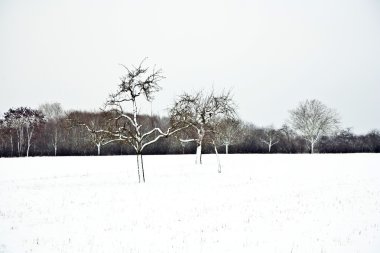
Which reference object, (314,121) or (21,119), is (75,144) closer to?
(21,119)

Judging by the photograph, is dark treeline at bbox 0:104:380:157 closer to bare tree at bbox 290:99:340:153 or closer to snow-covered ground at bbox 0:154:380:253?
bare tree at bbox 290:99:340:153

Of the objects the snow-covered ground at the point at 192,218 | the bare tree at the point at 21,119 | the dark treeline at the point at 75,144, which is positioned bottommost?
the snow-covered ground at the point at 192,218

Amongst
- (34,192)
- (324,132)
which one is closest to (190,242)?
(34,192)

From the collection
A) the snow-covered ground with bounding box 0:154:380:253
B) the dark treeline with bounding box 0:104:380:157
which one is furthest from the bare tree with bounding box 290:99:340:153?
the snow-covered ground with bounding box 0:154:380:253

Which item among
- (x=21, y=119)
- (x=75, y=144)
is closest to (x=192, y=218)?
(x=21, y=119)

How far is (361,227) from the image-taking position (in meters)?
12.5

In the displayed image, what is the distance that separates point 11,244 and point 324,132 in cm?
8021

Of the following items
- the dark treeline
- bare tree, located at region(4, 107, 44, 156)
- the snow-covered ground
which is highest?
bare tree, located at region(4, 107, 44, 156)

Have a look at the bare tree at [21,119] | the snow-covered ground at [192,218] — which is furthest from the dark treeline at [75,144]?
the snow-covered ground at [192,218]

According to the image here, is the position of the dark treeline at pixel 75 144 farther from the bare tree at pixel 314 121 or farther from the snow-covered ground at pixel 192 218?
the snow-covered ground at pixel 192 218

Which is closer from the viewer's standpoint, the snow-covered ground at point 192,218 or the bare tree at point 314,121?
the snow-covered ground at point 192,218

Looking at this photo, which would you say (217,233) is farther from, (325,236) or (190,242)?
(325,236)

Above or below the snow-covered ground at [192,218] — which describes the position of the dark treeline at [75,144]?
above

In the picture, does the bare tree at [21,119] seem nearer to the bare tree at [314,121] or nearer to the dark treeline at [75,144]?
the dark treeline at [75,144]
